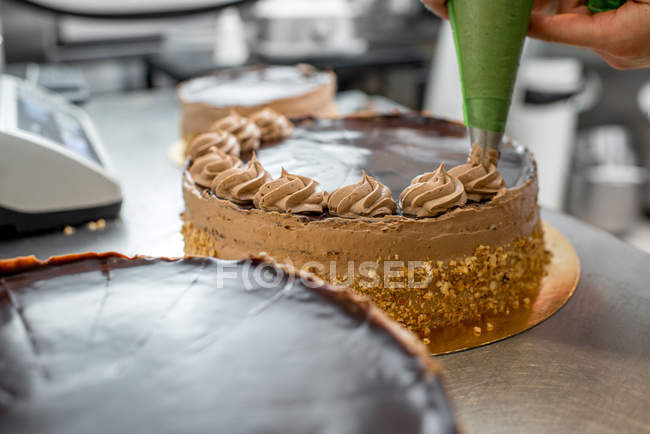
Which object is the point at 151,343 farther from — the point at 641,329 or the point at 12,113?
the point at 12,113

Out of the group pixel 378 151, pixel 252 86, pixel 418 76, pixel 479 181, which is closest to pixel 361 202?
pixel 479 181

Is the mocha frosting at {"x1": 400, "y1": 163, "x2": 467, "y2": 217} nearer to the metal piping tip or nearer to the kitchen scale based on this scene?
the metal piping tip

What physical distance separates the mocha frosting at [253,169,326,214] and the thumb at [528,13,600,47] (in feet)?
2.75

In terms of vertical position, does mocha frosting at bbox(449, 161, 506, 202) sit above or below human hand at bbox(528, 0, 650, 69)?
below

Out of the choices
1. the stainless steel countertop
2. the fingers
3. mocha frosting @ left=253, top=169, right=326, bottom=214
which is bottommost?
the stainless steel countertop

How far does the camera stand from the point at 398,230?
132 centimetres

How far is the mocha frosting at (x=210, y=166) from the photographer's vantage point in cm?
156

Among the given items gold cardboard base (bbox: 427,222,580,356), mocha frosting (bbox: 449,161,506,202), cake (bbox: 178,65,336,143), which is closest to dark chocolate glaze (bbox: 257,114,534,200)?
mocha frosting (bbox: 449,161,506,202)

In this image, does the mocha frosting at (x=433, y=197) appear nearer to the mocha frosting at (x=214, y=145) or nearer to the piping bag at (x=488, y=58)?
the piping bag at (x=488, y=58)

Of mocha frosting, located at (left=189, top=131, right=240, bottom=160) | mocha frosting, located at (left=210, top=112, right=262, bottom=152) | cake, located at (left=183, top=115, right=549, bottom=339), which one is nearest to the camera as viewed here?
cake, located at (left=183, top=115, right=549, bottom=339)

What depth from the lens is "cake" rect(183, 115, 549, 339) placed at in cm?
134

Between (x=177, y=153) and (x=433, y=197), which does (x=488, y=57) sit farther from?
(x=177, y=153)

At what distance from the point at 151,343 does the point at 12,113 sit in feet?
4.71

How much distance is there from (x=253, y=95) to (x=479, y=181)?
1.54m
